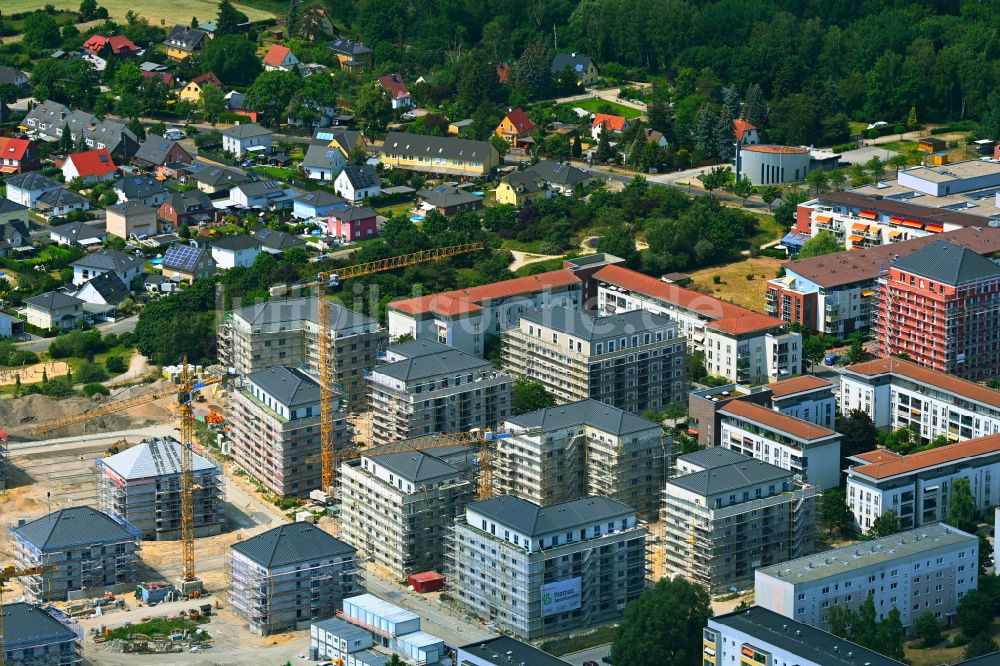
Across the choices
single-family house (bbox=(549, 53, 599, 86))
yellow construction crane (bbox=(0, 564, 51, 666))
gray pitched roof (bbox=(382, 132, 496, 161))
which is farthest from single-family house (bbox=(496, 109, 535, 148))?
yellow construction crane (bbox=(0, 564, 51, 666))

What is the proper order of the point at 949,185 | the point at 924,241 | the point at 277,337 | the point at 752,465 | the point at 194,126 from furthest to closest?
1. the point at 194,126
2. the point at 949,185
3. the point at 924,241
4. the point at 277,337
5. the point at 752,465

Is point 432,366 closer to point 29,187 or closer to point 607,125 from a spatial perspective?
point 29,187

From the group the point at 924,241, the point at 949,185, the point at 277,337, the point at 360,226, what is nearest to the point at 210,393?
the point at 277,337

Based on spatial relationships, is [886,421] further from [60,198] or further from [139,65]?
[139,65]

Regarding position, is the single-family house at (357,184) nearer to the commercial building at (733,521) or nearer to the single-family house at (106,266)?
the single-family house at (106,266)

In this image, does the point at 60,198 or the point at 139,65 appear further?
the point at 139,65

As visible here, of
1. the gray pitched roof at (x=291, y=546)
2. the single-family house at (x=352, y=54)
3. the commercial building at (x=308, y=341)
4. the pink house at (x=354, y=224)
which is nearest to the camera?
the gray pitched roof at (x=291, y=546)

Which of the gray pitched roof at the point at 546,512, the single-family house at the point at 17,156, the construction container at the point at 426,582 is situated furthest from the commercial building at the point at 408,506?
the single-family house at the point at 17,156

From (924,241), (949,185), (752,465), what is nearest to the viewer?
(752,465)
